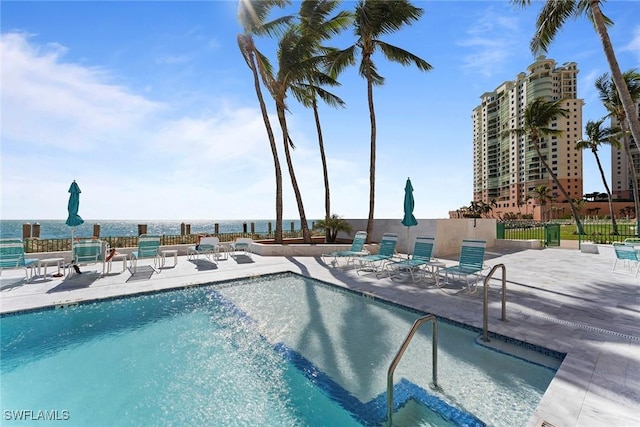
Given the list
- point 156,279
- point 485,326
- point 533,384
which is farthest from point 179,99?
point 533,384

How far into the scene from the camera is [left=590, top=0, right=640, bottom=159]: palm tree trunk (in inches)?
318

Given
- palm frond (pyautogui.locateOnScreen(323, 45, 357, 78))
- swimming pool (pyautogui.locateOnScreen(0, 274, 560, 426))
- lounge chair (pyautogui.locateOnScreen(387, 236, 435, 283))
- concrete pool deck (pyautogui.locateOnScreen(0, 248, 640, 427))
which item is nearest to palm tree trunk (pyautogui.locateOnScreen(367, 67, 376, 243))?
palm frond (pyautogui.locateOnScreen(323, 45, 357, 78))

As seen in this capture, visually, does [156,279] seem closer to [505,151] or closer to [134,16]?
[134,16]

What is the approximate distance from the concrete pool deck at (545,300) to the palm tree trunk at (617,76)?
4342 millimetres

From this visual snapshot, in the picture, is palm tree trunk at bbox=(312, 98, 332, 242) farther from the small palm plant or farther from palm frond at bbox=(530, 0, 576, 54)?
palm frond at bbox=(530, 0, 576, 54)

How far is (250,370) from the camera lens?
3766 mm

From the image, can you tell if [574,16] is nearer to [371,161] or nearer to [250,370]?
[371,161]

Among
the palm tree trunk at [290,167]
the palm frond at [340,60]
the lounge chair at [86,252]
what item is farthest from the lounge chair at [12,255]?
the palm frond at [340,60]

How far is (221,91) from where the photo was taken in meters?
12.1

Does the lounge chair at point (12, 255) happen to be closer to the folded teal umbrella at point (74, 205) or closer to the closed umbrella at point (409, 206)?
the folded teal umbrella at point (74, 205)

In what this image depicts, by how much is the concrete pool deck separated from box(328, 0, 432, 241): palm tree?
21.1 ft

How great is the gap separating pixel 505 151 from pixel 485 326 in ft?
365

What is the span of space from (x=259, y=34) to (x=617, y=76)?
44.9 feet

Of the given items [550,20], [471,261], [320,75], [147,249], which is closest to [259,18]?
[320,75]
